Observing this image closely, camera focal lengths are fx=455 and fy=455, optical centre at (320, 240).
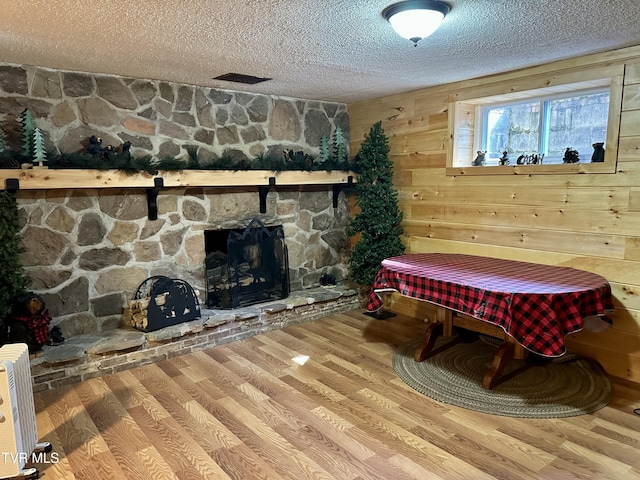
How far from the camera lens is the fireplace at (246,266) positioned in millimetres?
4023

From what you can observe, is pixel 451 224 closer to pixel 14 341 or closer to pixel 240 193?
pixel 240 193

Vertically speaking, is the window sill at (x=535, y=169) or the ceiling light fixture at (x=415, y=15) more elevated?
the ceiling light fixture at (x=415, y=15)

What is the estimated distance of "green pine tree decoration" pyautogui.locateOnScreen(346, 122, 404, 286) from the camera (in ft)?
13.9

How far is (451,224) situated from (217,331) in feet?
7.16

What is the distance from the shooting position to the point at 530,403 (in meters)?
2.72

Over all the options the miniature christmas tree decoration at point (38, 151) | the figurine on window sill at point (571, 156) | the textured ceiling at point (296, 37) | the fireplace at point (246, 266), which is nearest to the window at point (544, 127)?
the figurine on window sill at point (571, 156)

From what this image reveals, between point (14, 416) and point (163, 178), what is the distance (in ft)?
6.37

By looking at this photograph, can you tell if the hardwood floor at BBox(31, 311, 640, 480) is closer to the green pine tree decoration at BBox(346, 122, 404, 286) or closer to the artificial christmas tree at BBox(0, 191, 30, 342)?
the artificial christmas tree at BBox(0, 191, 30, 342)

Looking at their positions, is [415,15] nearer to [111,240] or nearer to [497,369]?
[497,369]

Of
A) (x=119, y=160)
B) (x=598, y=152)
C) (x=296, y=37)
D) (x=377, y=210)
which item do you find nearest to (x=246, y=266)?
(x=377, y=210)

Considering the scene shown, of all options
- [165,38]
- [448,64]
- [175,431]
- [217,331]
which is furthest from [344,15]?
[217,331]

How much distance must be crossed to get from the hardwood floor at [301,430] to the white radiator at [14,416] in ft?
0.56

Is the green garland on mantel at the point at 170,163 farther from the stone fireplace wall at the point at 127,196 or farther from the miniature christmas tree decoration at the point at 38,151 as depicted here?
the stone fireplace wall at the point at 127,196

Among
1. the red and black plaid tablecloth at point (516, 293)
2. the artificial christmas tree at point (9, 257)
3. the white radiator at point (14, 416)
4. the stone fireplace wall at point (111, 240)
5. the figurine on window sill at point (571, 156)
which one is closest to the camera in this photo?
the white radiator at point (14, 416)
